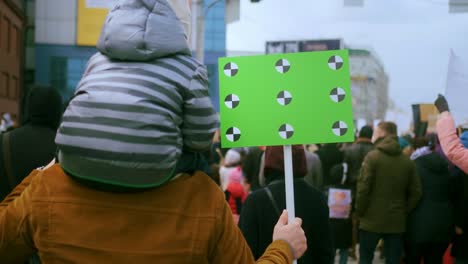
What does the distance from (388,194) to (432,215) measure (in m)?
0.50

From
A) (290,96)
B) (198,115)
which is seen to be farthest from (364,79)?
(198,115)

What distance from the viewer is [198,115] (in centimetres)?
153

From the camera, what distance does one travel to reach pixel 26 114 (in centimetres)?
356

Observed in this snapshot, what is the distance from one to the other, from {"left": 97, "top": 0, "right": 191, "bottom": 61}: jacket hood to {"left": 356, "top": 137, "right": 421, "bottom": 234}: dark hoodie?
188 inches

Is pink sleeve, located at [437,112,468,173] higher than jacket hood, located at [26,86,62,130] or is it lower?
lower

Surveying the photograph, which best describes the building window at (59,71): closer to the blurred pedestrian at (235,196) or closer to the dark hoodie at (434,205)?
the blurred pedestrian at (235,196)

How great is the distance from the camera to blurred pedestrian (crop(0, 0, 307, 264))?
1435mm

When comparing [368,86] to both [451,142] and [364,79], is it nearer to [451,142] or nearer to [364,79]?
[364,79]

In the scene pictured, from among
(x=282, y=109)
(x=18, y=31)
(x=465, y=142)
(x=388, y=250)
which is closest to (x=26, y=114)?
(x=282, y=109)

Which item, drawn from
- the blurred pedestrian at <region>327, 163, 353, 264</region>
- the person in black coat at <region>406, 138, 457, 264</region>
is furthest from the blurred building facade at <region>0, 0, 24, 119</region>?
the person in black coat at <region>406, 138, 457, 264</region>

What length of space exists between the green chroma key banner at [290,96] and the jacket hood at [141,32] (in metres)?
0.84

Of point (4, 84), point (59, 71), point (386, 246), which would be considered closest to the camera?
point (386, 246)

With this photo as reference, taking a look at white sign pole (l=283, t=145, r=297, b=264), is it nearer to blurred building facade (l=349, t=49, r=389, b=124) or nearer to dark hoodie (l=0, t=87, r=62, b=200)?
dark hoodie (l=0, t=87, r=62, b=200)

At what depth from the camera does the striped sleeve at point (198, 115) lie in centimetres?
152
